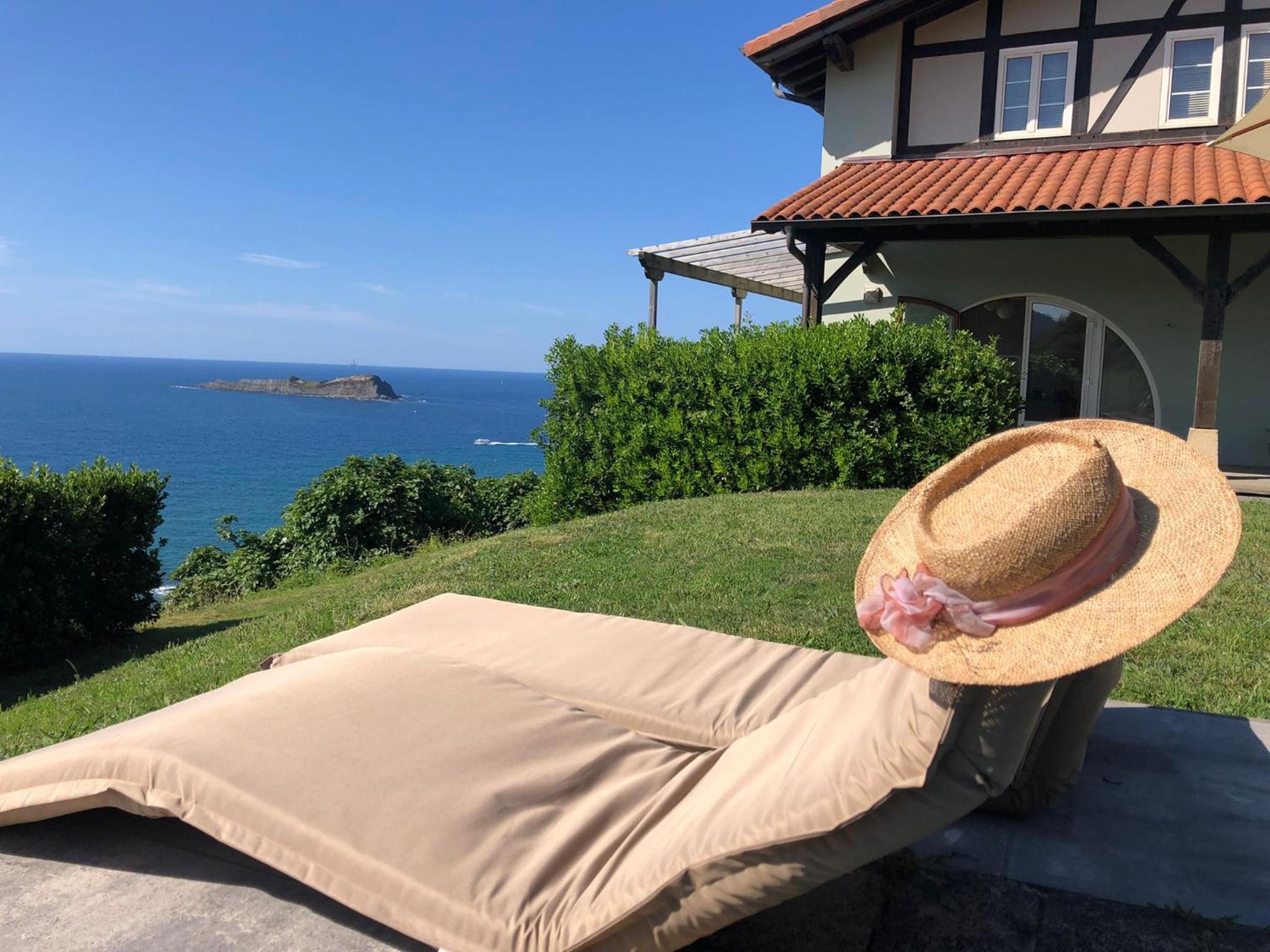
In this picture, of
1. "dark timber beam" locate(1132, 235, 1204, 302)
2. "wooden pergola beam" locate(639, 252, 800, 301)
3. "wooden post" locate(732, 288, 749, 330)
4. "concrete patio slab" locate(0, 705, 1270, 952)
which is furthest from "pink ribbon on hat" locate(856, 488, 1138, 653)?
"wooden post" locate(732, 288, 749, 330)

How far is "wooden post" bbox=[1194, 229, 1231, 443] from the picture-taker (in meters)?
10.3

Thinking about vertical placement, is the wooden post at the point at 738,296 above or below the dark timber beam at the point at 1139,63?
below

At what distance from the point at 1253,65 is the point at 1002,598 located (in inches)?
531

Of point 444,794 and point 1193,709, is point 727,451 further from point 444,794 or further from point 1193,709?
point 444,794

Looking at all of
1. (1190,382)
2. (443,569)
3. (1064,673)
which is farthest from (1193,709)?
(1190,382)

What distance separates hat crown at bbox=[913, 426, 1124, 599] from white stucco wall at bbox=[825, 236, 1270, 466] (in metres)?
12.2

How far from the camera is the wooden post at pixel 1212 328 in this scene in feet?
33.7

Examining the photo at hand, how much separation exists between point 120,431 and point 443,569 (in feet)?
341

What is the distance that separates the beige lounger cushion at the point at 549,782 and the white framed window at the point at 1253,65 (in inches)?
488

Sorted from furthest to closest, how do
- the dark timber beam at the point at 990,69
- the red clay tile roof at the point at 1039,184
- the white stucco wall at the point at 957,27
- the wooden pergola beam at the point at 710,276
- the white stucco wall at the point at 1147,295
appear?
the wooden pergola beam at the point at 710,276, the white stucco wall at the point at 957,27, the dark timber beam at the point at 990,69, the white stucco wall at the point at 1147,295, the red clay tile roof at the point at 1039,184

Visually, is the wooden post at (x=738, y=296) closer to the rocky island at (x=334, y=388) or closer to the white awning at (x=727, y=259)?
the white awning at (x=727, y=259)

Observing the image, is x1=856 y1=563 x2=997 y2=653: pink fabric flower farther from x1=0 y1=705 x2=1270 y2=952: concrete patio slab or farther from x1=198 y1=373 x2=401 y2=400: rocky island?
x1=198 y1=373 x2=401 y2=400: rocky island

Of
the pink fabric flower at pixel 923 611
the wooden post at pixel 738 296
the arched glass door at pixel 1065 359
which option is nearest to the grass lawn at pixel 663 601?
the pink fabric flower at pixel 923 611

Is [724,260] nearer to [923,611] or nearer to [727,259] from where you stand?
[727,259]
